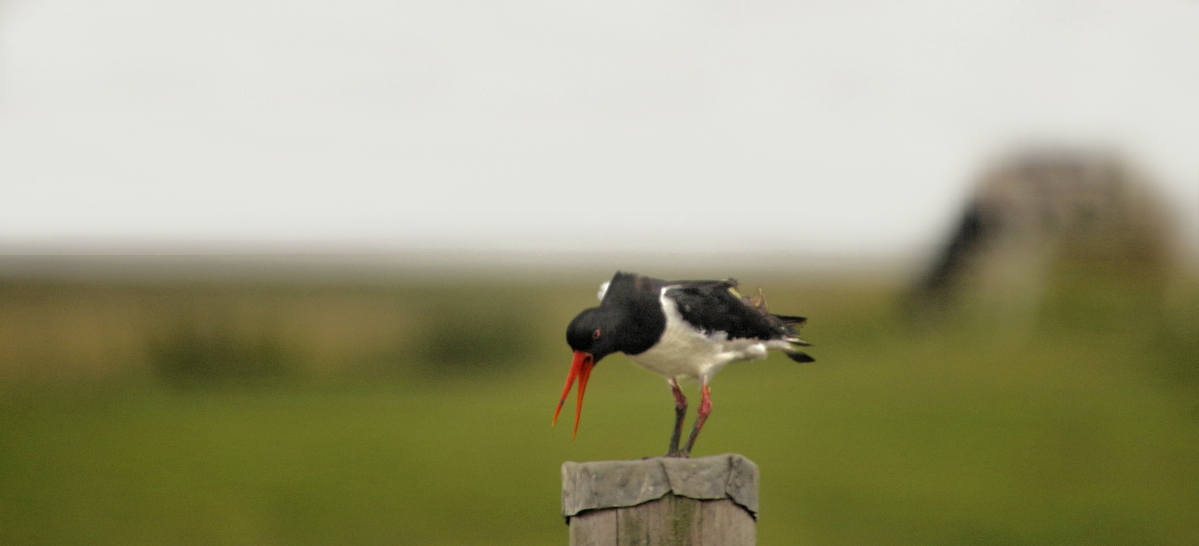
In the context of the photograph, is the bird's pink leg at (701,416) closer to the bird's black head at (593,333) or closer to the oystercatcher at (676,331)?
the oystercatcher at (676,331)

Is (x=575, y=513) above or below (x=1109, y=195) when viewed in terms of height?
below

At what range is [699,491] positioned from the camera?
99.7 inches

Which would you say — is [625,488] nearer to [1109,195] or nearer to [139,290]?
[139,290]

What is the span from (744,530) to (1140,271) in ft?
44.9

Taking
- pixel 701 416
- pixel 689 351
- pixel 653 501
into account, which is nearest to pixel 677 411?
pixel 701 416

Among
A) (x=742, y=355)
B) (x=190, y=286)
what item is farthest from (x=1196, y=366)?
(x=190, y=286)

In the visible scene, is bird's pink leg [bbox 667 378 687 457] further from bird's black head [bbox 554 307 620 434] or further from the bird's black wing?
bird's black head [bbox 554 307 620 434]

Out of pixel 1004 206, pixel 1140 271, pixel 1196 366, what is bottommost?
pixel 1196 366

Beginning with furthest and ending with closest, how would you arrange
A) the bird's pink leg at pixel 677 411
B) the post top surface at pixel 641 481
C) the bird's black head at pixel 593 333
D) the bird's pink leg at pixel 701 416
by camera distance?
the bird's pink leg at pixel 677 411 < the bird's pink leg at pixel 701 416 < the bird's black head at pixel 593 333 < the post top surface at pixel 641 481

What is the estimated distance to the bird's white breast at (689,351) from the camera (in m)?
3.48

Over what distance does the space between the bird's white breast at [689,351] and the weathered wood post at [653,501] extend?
0.96 metres

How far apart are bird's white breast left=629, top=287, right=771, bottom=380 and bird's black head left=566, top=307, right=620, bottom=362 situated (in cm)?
27

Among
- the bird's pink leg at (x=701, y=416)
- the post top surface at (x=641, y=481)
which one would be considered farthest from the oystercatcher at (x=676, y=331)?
the post top surface at (x=641, y=481)

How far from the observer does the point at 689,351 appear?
357 cm
